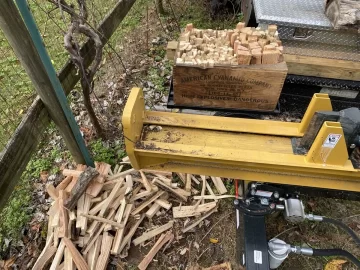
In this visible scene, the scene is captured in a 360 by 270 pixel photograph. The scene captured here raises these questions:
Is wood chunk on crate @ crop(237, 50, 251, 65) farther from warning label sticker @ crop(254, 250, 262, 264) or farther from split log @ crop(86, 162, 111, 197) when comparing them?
split log @ crop(86, 162, 111, 197)

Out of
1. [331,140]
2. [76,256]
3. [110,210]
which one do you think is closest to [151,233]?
[110,210]

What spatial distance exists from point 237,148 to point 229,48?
113 centimetres

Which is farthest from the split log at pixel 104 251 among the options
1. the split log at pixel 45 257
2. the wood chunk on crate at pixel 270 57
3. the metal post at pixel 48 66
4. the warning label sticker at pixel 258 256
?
the wood chunk on crate at pixel 270 57

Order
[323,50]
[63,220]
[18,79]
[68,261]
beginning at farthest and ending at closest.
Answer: [18,79], [323,50], [63,220], [68,261]

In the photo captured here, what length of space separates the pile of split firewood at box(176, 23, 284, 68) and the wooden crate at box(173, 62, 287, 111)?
62mm

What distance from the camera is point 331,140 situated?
1812 mm

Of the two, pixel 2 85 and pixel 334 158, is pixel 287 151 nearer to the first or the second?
pixel 334 158

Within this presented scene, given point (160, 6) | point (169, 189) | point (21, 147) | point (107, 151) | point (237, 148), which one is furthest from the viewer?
point (160, 6)

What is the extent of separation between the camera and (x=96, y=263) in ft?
9.04

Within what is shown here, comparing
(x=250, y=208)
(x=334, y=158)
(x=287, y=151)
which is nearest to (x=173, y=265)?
(x=250, y=208)

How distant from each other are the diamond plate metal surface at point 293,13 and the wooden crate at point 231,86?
75cm

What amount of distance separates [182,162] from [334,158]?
3.41 feet

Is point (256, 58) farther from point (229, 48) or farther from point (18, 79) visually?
point (18, 79)

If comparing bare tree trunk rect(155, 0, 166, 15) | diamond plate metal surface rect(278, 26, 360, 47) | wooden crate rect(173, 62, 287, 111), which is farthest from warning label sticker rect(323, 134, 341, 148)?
bare tree trunk rect(155, 0, 166, 15)
